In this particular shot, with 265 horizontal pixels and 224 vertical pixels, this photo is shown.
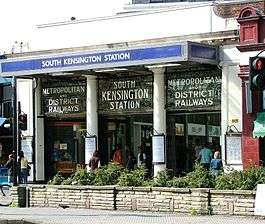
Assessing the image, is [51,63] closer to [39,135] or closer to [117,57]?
[117,57]

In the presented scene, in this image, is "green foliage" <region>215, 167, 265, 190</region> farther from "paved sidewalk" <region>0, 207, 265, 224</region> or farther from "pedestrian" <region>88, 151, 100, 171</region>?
"pedestrian" <region>88, 151, 100, 171</region>

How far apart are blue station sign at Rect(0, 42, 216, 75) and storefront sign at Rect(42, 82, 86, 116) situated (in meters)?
2.54

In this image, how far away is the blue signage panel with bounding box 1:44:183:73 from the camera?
2514 cm

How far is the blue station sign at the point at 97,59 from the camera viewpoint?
984 inches

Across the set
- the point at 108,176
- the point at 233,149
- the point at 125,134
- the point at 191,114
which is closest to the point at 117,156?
the point at 125,134

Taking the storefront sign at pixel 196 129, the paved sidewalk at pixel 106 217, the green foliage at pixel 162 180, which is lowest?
the paved sidewalk at pixel 106 217

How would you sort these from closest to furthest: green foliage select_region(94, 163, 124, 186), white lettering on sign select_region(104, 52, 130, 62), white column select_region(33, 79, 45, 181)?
green foliage select_region(94, 163, 124, 186) < white lettering on sign select_region(104, 52, 130, 62) < white column select_region(33, 79, 45, 181)

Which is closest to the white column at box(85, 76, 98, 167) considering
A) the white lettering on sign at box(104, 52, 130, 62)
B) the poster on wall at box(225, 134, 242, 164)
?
the white lettering on sign at box(104, 52, 130, 62)

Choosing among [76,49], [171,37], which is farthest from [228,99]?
[76,49]

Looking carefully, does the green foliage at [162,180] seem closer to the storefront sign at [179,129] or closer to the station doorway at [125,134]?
the storefront sign at [179,129]

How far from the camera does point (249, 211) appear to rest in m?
16.5

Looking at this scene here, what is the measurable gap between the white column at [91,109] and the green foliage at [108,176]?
30.1 feet

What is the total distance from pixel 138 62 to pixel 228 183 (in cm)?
941

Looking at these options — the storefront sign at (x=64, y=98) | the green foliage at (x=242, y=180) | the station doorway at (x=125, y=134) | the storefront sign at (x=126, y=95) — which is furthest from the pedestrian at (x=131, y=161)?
the green foliage at (x=242, y=180)
